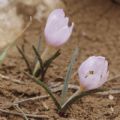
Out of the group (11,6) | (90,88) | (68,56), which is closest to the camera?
(90,88)

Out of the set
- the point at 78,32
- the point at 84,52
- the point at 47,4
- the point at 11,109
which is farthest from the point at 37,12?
the point at 11,109

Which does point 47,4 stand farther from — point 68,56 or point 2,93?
point 2,93

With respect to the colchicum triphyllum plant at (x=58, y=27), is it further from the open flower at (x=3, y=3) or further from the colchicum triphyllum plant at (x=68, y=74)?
the open flower at (x=3, y=3)

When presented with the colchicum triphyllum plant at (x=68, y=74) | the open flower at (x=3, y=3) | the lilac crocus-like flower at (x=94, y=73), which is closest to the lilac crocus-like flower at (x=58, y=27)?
the colchicum triphyllum plant at (x=68, y=74)

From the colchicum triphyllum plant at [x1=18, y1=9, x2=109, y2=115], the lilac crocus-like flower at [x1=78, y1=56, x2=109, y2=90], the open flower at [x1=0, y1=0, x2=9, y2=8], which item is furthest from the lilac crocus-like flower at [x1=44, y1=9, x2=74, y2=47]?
the open flower at [x1=0, y1=0, x2=9, y2=8]

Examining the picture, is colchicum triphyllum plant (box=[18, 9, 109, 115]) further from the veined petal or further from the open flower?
the open flower

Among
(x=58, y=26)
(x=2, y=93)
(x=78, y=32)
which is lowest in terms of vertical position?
(x=78, y=32)

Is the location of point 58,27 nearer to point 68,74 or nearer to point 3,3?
point 68,74
